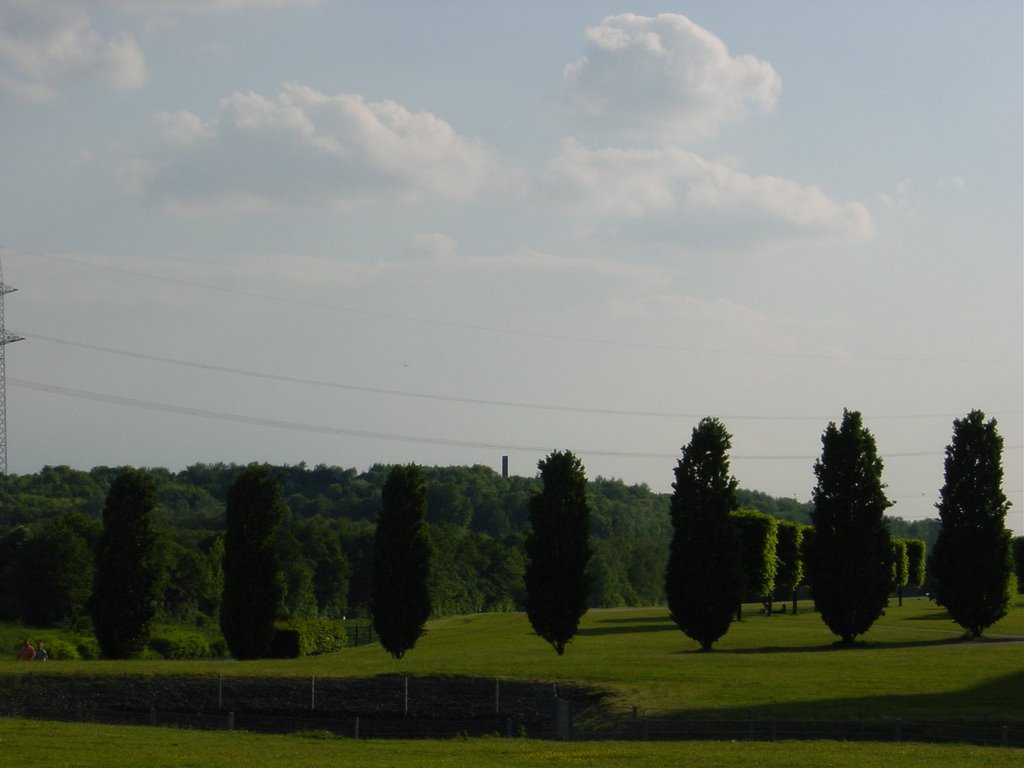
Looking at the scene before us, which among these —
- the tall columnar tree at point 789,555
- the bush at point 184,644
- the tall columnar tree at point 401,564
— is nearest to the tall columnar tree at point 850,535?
the tall columnar tree at point 401,564

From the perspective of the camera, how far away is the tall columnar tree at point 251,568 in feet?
171

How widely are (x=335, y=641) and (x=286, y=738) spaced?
47475mm

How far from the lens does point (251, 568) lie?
52594 millimetres

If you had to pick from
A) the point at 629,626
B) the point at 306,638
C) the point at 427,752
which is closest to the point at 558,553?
the point at 306,638

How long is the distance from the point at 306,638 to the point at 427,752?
4417cm

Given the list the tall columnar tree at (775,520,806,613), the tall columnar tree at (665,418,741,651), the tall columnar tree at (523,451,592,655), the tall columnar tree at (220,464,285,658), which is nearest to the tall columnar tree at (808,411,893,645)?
the tall columnar tree at (665,418,741,651)

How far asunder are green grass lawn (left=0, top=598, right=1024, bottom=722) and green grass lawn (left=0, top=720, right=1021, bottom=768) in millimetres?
5012

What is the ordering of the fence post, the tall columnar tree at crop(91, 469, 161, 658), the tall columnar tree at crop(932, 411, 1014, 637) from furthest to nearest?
the tall columnar tree at crop(932, 411, 1014, 637), the tall columnar tree at crop(91, 469, 161, 658), the fence post

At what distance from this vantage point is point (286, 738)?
2833 centimetres

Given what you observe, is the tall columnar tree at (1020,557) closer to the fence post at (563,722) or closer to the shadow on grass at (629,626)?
the shadow on grass at (629,626)

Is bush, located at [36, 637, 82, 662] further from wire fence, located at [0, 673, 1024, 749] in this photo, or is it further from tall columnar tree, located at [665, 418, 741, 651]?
tall columnar tree, located at [665, 418, 741, 651]

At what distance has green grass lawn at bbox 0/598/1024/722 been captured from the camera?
31.0 m

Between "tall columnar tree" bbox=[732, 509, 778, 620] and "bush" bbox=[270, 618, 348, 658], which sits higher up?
"tall columnar tree" bbox=[732, 509, 778, 620]

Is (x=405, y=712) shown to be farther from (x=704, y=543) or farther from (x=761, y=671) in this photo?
(x=704, y=543)
